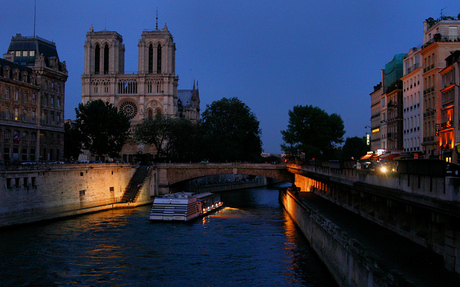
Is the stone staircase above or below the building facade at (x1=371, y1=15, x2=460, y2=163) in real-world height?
below

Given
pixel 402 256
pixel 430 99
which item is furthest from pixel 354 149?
A: pixel 402 256

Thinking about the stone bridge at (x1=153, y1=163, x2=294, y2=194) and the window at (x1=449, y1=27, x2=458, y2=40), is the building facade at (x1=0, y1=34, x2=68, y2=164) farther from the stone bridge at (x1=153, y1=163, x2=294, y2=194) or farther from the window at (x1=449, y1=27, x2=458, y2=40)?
the window at (x1=449, y1=27, x2=458, y2=40)

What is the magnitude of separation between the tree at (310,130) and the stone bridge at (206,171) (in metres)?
21.1

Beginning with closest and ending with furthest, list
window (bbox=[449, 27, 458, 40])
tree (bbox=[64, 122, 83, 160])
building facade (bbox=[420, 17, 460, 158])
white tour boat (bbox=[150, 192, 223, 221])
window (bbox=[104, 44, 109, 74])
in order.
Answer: building facade (bbox=[420, 17, 460, 158])
white tour boat (bbox=[150, 192, 223, 221])
window (bbox=[449, 27, 458, 40])
tree (bbox=[64, 122, 83, 160])
window (bbox=[104, 44, 109, 74])

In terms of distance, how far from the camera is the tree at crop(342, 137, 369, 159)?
133m

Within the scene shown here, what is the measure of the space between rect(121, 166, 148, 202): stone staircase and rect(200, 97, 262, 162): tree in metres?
26.1

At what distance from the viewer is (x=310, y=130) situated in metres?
95.6

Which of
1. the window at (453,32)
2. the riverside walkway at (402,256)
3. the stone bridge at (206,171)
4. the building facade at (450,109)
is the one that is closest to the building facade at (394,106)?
the window at (453,32)

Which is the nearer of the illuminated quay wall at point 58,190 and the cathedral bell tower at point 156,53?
the illuminated quay wall at point 58,190

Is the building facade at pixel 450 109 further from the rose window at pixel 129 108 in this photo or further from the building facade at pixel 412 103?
the rose window at pixel 129 108

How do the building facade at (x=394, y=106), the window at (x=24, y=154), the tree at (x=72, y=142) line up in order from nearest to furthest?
the building facade at (x=394, y=106) < the window at (x=24, y=154) < the tree at (x=72, y=142)

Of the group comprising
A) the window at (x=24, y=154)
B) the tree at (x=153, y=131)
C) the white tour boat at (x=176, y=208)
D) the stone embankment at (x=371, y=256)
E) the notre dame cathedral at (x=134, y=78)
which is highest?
the notre dame cathedral at (x=134, y=78)

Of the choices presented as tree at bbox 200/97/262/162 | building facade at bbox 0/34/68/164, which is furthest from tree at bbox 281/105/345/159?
building facade at bbox 0/34/68/164

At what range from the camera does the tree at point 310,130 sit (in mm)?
94750
